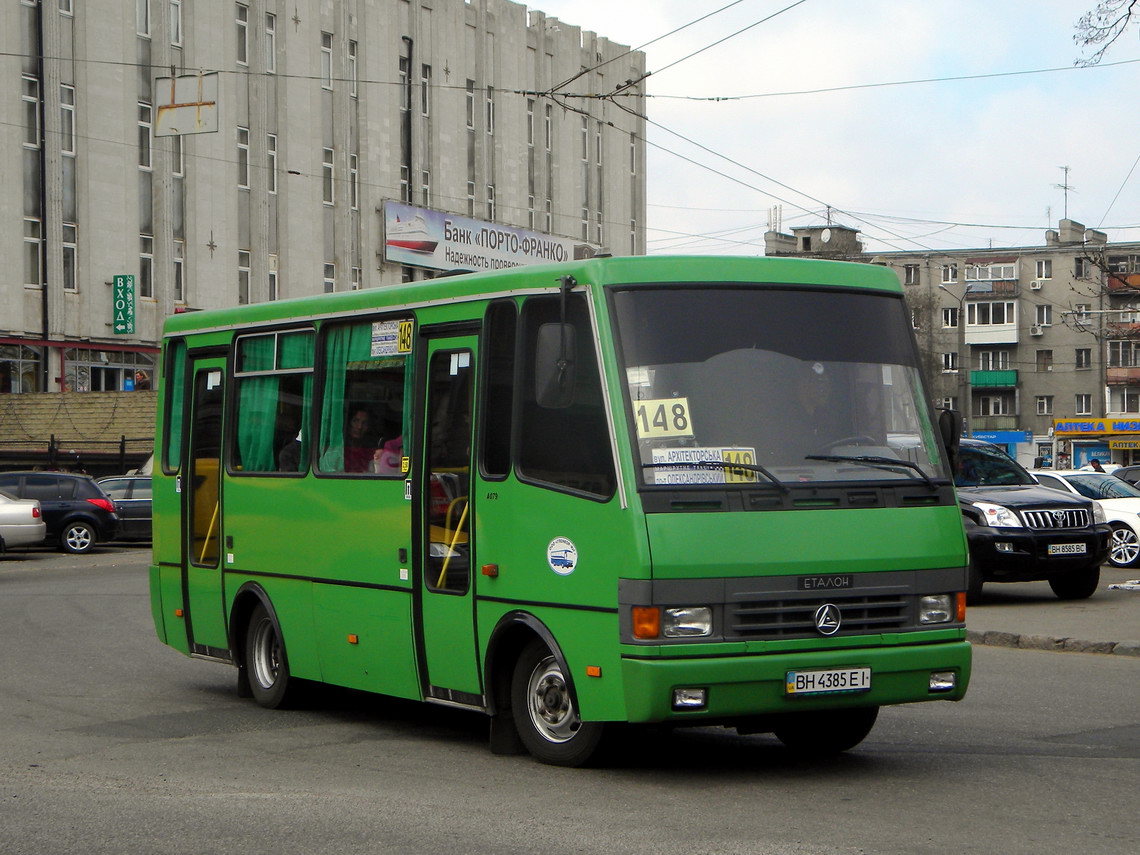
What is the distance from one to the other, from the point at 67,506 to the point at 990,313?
8077 cm

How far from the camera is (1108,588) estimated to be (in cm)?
2023

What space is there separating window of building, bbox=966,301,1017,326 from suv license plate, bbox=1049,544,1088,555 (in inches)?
3458

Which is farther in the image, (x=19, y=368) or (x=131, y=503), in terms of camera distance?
(x=19, y=368)

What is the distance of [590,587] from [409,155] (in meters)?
54.7

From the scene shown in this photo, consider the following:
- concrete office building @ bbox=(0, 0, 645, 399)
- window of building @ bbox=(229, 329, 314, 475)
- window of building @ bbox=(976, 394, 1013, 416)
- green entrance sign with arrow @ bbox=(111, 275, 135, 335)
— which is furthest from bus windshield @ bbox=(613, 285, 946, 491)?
window of building @ bbox=(976, 394, 1013, 416)

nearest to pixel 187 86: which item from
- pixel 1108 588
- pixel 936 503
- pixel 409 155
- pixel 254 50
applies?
pixel 1108 588

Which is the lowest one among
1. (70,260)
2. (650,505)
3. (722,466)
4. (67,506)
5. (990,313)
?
(67,506)

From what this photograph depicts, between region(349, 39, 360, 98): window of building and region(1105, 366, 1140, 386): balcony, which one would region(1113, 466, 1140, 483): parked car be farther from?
region(1105, 366, 1140, 386): balcony

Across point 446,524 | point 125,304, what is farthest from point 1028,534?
point 125,304

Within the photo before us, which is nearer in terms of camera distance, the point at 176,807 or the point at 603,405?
the point at 176,807

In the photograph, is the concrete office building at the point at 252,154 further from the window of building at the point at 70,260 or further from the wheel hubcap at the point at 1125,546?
the wheel hubcap at the point at 1125,546

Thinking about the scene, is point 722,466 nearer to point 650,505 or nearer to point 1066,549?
point 650,505

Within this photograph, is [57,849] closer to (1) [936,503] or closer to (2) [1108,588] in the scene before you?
(1) [936,503]

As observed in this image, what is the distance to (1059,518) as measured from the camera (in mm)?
17844
